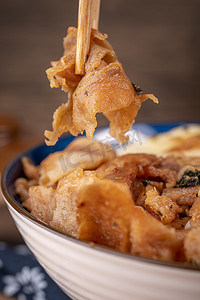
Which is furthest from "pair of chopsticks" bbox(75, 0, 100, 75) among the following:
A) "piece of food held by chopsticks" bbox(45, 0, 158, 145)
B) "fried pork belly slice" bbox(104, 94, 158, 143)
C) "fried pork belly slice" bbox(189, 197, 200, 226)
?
"fried pork belly slice" bbox(189, 197, 200, 226)

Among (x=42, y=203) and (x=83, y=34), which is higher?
(x=83, y=34)

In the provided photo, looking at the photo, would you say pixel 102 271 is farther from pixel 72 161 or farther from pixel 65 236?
pixel 72 161

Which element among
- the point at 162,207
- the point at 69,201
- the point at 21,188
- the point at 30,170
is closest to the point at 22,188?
the point at 21,188

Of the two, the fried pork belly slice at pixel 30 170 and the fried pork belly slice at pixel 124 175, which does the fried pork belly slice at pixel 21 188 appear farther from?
the fried pork belly slice at pixel 124 175

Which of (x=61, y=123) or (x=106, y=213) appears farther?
(x=61, y=123)

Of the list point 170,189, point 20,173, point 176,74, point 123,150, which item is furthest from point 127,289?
point 176,74

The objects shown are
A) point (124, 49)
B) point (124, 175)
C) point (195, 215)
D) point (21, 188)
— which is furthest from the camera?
point (124, 49)

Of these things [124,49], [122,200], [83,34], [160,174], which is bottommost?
[124,49]

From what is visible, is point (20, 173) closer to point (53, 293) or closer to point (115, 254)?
point (53, 293)

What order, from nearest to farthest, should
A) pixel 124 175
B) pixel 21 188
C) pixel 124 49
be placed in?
pixel 124 175, pixel 21 188, pixel 124 49
